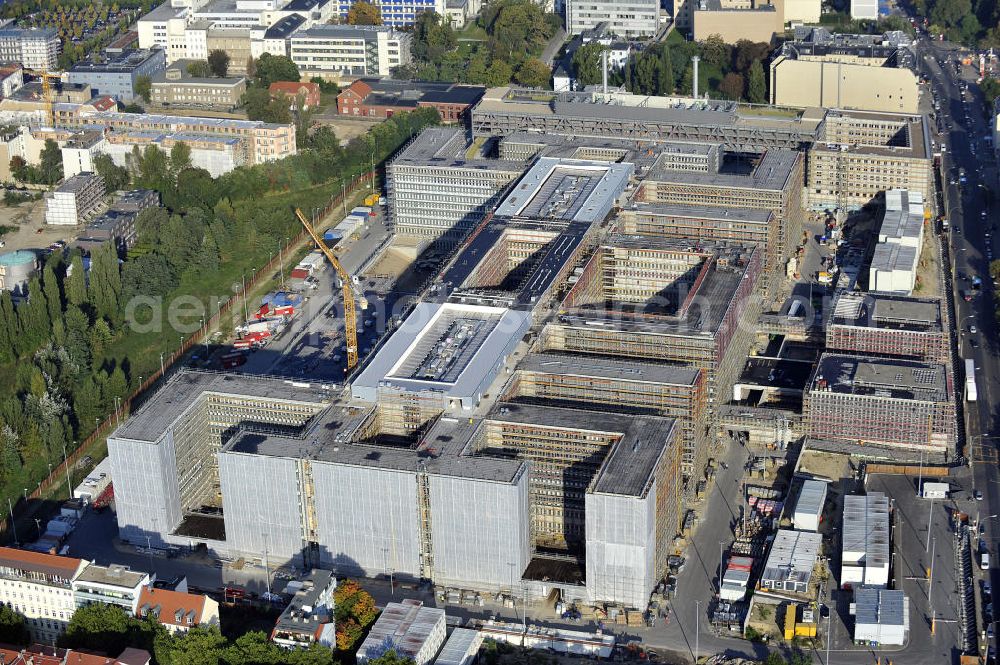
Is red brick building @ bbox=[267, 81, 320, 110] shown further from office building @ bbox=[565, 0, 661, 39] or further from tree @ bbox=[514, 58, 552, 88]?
office building @ bbox=[565, 0, 661, 39]

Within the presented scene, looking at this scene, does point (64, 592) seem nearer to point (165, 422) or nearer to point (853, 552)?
point (165, 422)

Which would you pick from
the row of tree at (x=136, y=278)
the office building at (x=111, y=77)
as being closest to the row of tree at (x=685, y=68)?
the row of tree at (x=136, y=278)

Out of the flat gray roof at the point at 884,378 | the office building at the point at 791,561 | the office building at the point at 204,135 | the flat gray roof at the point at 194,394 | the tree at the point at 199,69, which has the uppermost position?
the tree at the point at 199,69

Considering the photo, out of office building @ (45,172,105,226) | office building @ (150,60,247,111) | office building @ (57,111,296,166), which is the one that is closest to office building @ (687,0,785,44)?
office building @ (57,111,296,166)

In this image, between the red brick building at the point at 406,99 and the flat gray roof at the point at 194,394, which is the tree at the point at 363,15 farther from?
the flat gray roof at the point at 194,394

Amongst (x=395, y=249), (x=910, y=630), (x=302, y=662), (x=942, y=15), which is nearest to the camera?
(x=302, y=662)

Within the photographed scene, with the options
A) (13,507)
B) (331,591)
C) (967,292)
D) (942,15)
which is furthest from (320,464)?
(942,15)

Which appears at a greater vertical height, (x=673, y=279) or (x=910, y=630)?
(x=673, y=279)
